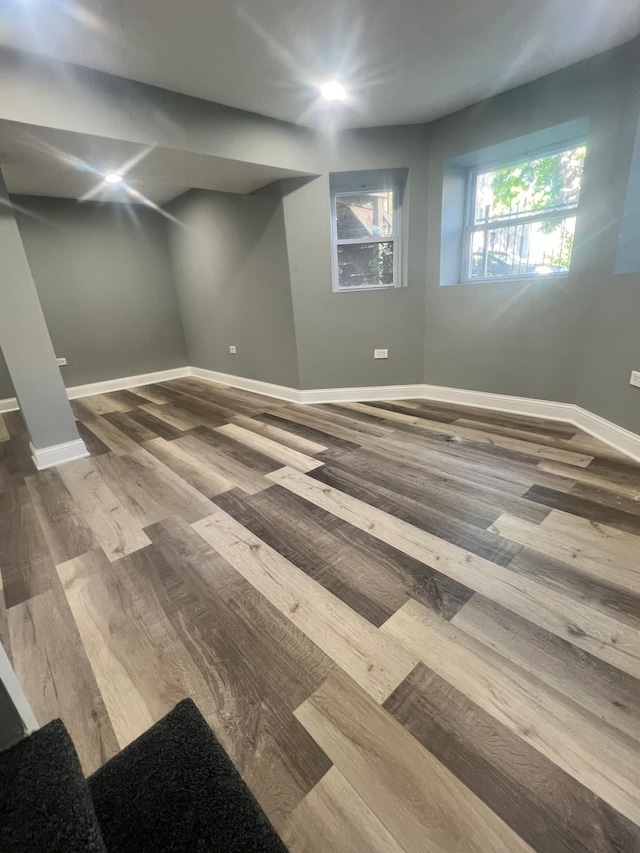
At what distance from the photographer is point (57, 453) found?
2902mm

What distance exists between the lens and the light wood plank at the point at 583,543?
5.06 feet

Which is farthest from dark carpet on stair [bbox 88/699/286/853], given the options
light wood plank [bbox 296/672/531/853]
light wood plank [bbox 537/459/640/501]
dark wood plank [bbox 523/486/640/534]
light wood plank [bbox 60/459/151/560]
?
light wood plank [bbox 537/459/640/501]

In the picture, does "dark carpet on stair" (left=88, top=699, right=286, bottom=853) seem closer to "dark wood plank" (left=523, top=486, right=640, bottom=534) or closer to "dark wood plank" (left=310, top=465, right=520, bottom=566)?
"dark wood plank" (left=310, top=465, right=520, bottom=566)

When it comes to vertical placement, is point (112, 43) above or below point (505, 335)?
above

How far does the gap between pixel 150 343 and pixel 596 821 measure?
620cm

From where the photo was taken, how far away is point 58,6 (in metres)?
1.76

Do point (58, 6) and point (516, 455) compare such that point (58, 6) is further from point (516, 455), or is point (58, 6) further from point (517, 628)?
point (516, 455)

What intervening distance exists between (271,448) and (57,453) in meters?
1.68

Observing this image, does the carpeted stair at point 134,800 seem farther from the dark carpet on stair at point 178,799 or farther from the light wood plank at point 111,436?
the light wood plank at point 111,436

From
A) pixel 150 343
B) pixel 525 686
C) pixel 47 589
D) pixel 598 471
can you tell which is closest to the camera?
pixel 525 686

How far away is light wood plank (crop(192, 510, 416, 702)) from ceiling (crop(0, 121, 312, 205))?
2626 mm

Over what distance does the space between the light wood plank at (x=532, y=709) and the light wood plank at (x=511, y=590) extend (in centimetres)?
25

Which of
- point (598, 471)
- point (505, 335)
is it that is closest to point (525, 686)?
point (598, 471)

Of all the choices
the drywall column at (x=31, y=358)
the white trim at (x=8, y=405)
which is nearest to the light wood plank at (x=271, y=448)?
the drywall column at (x=31, y=358)
